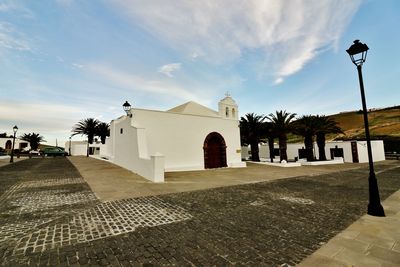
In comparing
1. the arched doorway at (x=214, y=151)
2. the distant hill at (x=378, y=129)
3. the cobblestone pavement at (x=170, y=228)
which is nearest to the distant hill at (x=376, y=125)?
the distant hill at (x=378, y=129)

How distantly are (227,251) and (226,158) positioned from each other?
1693cm

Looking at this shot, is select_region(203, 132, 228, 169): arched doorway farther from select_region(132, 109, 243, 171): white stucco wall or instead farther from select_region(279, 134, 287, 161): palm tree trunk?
select_region(279, 134, 287, 161): palm tree trunk

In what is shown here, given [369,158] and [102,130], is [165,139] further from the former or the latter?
[102,130]

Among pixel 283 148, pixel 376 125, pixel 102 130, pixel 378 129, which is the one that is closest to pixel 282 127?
pixel 283 148

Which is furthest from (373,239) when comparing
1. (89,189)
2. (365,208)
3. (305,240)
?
(89,189)

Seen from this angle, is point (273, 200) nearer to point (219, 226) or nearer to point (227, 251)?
point (219, 226)

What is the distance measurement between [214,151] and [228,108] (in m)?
5.24

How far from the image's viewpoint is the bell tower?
2134 centimetres

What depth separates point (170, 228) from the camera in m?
4.63

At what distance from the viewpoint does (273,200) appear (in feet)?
23.7

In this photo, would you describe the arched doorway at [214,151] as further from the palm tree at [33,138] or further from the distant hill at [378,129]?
the palm tree at [33,138]

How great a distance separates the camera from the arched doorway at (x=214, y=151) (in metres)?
18.9

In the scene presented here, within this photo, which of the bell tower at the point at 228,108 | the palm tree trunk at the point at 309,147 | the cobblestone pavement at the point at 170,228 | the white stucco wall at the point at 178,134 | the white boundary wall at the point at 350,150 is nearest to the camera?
the cobblestone pavement at the point at 170,228

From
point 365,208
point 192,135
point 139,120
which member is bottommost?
point 365,208
